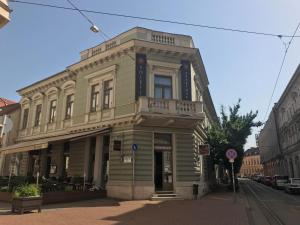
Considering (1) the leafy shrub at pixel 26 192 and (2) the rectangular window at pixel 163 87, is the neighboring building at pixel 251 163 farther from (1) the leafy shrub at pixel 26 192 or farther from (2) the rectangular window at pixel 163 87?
(1) the leafy shrub at pixel 26 192

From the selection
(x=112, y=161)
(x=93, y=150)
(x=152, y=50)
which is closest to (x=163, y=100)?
(x=152, y=50)

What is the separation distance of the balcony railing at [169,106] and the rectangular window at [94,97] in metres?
5.04

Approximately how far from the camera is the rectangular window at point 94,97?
68.6ft

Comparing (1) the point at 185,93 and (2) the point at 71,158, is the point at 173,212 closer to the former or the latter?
(1) the point at 185,93

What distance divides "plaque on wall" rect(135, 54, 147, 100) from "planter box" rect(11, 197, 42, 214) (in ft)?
29.6

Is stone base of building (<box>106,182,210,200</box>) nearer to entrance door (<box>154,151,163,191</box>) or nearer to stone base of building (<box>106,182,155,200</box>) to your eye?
stone base of building (<box>106,182,155,200</box>)

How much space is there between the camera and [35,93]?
27234 millimetres

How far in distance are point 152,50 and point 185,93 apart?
371 cm

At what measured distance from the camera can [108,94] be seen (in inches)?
801

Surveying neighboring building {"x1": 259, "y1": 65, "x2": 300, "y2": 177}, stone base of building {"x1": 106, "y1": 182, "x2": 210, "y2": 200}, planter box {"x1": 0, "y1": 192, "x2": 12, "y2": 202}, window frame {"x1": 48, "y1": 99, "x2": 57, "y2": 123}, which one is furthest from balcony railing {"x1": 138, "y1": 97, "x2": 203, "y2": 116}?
neighboring building {"x1": 259, "y1": 65, "x2": 300, "y2": 177}

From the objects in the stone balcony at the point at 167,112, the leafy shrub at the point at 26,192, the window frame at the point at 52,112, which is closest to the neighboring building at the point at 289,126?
the stone balcony at the point at 167,112

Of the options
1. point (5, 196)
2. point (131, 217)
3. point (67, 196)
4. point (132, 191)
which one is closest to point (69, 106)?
point (5, 196)

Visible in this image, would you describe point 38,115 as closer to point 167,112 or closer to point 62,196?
point 62,196

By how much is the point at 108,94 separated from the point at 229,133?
1139 cm
